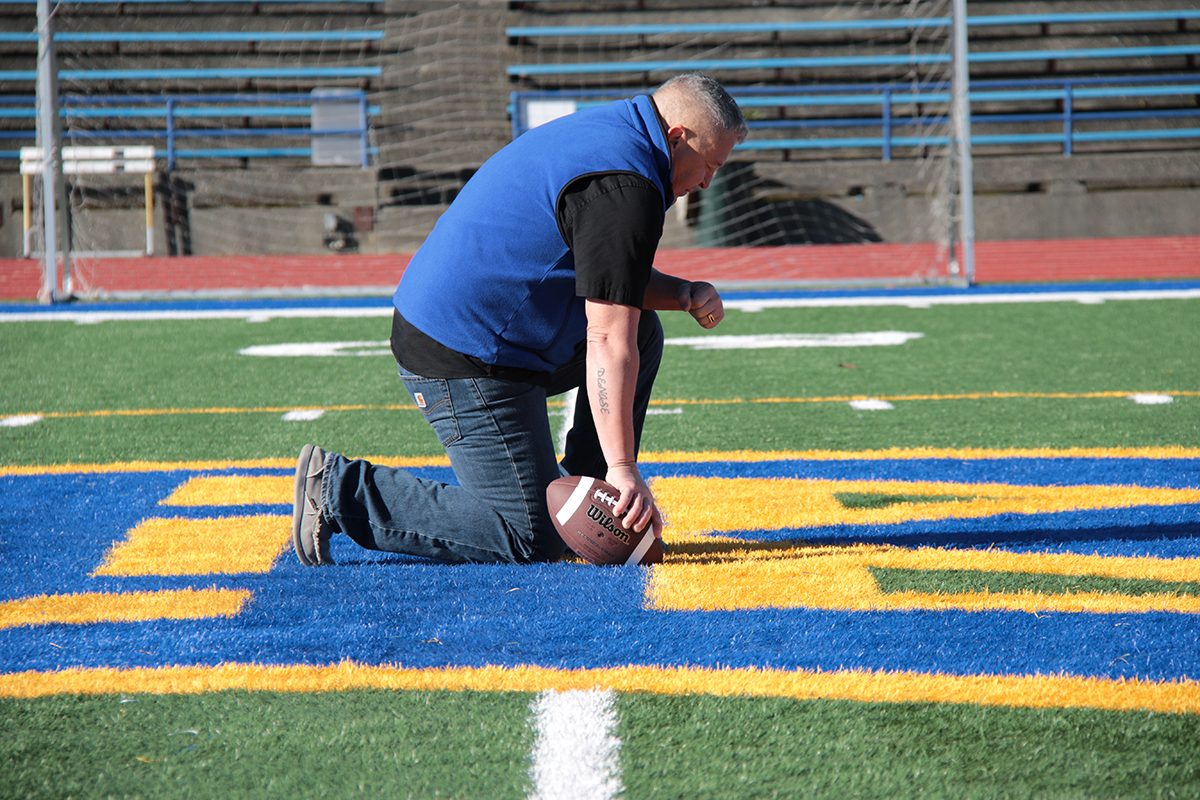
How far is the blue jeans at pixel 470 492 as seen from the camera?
2424 mm

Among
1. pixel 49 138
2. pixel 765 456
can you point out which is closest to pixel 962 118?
pixel 765 456

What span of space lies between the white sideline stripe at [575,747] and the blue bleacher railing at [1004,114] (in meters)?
13.2

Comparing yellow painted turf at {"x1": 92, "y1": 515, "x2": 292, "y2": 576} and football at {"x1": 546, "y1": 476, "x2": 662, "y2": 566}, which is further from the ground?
football at {"x1": 546, "y1": 476, "x2": 662, "y2": 566}

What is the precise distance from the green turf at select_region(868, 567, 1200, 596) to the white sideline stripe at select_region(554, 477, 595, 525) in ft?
2.11

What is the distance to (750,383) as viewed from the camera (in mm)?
5082

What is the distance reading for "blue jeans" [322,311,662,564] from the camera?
242cm

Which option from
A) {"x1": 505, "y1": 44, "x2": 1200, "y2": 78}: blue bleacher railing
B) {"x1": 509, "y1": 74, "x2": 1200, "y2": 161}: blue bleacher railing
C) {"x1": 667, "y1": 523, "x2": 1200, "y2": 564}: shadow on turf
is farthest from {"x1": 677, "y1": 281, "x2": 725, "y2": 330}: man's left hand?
{"x1": 505, "y1": 44, "x2": 1200, "y2": 78}: blue bleacher railing

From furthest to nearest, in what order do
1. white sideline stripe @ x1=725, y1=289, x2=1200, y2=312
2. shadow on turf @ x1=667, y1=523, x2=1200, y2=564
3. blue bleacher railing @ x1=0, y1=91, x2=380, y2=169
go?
blue bleacher railing @ x1=0, y1=91, x2=380, y2=169, white sideline stripe @ x1=725, y1=289, x2=1200, y2=312, shadow on turf @ x1=667, y1=523, x2=1200, y2=564

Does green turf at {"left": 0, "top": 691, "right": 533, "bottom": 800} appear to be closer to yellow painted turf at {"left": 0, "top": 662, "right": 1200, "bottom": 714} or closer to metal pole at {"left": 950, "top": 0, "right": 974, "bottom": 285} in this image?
yellow painted turf at {"left": 0, "top": 662, "right": 1200, "bottom": 714}

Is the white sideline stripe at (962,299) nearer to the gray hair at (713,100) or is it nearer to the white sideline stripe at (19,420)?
the white sideline stripe at (19,420)

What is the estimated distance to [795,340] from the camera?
649cm

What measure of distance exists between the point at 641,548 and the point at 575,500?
0.18 metres

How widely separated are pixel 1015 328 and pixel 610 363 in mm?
5285

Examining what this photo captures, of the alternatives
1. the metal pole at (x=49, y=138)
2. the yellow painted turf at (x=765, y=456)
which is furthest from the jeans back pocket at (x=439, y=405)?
the metal pole at (x=49, y=138)
